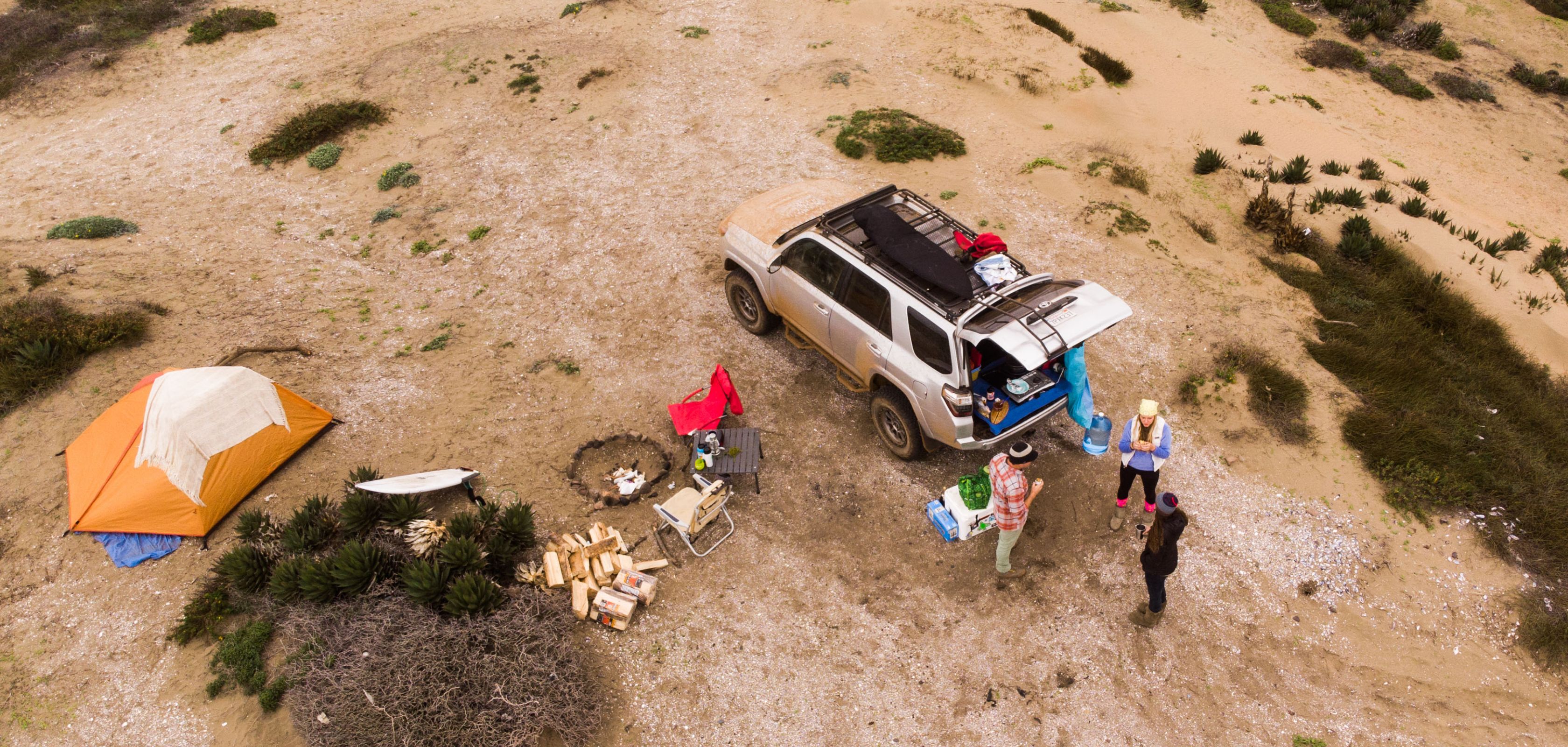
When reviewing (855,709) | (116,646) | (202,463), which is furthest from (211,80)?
(855,709)

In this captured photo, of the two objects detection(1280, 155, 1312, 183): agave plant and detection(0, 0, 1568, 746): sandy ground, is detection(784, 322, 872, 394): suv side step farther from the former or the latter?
detection(1280, 155, 1312, 183): agave plant

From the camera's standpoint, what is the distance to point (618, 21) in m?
17.2

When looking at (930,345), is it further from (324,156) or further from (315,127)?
(315,127)

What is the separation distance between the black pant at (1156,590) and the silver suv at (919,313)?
5.93 feet

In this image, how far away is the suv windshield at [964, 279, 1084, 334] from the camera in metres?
6.71

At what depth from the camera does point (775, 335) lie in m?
9.71

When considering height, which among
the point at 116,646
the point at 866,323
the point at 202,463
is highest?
the point at 866,323

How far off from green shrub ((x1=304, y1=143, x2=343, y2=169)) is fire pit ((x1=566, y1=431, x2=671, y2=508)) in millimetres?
9331

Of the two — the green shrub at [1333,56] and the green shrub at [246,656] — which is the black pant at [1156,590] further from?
the green shrub at [1333,56]

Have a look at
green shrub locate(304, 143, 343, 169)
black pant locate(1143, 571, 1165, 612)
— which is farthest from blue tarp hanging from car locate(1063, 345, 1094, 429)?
green shrub locate(304, 143, 343, 169)

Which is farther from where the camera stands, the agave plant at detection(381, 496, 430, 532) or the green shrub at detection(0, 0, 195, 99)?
the green shrub at detection(0, 0, 195, 99)

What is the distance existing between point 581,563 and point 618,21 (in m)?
15.0

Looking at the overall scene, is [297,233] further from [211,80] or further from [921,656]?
[921,656]

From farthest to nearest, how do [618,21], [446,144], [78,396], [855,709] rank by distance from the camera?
1. [618,21]
2. [446,144]
3. [78,396]
4. [855,709]
